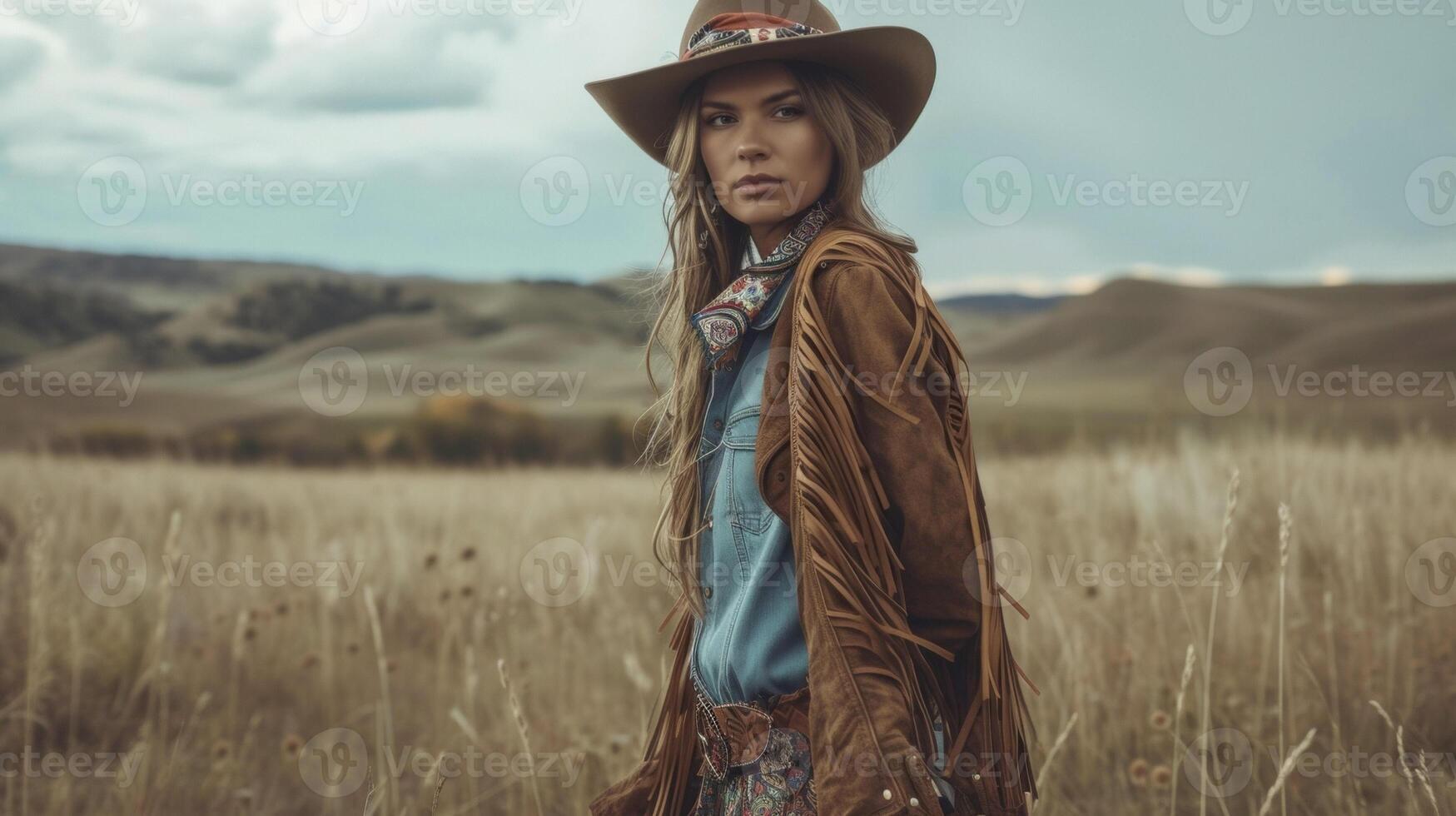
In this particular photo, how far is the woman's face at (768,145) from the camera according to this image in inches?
72.7

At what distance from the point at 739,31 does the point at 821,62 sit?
0.51 feet

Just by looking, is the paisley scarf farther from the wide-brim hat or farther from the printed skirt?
the printed skirt

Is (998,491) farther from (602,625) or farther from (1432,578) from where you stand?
(602,625)

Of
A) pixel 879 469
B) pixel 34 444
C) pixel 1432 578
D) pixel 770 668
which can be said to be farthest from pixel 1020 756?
pixel 34 444

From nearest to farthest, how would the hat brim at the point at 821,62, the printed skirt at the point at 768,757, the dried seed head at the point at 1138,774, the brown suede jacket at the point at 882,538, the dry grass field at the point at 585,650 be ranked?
the brown suede jacket at the point at 882,538
the printed skirt at the point at 768,757
the hat brim at the point at 821,62
the dried seed head at the point at 1138,774
the dry grass field at the point at 585,650

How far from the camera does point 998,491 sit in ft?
22.3

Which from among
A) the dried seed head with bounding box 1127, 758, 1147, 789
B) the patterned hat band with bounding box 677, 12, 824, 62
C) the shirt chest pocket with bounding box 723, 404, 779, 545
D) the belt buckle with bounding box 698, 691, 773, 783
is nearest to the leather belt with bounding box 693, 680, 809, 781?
the belt buckle with bounding box 698, 691, 773, 783

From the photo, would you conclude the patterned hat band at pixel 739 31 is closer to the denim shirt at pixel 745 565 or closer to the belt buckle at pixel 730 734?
the denim shirt at pixel 745 565

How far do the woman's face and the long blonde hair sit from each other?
3cm

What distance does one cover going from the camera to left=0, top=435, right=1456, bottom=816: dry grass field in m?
3.38

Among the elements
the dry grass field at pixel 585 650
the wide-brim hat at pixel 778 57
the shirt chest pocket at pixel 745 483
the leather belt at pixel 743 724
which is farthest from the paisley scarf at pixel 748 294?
the dry grass field at pixel 585 650

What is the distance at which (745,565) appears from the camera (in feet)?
5.74

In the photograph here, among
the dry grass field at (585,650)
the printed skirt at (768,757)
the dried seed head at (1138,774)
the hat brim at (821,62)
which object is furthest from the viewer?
the dry grass field at (585,650)

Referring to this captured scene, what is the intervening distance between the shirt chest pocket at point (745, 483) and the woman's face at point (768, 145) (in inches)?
14.9
